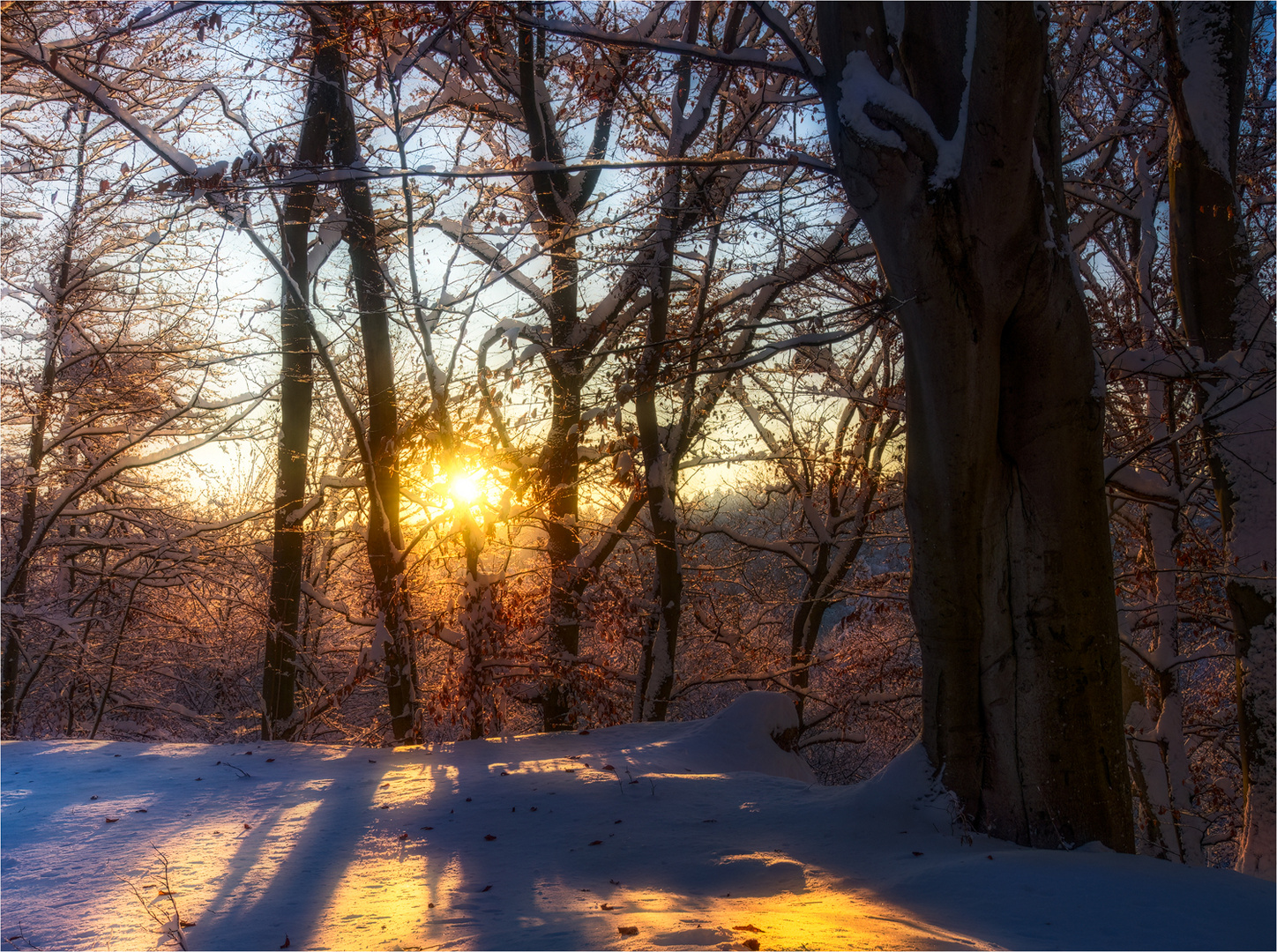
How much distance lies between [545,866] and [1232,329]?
6319 mm

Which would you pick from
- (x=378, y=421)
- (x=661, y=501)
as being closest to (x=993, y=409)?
(x=661, y=501)

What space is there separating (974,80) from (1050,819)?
12.2 ft

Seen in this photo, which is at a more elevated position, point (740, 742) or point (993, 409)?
point (993, 409)

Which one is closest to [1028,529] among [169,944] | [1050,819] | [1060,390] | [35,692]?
[1060,390]

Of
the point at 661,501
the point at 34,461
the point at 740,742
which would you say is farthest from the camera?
the point at 34,461

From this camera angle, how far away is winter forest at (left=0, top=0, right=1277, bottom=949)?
3965 mm

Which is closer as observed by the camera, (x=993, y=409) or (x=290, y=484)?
(x=993, y=409)

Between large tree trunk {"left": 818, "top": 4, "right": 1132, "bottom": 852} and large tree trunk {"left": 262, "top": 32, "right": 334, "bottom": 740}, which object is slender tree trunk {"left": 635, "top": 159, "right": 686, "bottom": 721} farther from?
large tree trunk {"left": 262, "top": 32, "right": 334, "bottom": 740}

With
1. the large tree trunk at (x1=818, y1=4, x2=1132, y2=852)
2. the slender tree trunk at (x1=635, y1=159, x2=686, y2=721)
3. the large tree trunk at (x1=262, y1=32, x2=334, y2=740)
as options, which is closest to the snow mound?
the large tree trunk at (x1=818, y1=4, x2=1132, y2=852)

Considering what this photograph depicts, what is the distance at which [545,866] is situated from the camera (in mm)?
3836

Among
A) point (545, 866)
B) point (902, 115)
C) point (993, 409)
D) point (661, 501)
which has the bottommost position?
point (545, 866)

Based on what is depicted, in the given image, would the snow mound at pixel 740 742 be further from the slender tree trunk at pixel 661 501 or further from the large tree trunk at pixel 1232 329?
the large tree trunk at pixel 1232 329

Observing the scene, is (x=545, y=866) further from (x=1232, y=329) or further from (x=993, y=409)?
(x=1232, y=329)

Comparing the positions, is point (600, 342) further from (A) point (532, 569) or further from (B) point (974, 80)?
(B) point (974, 80)
